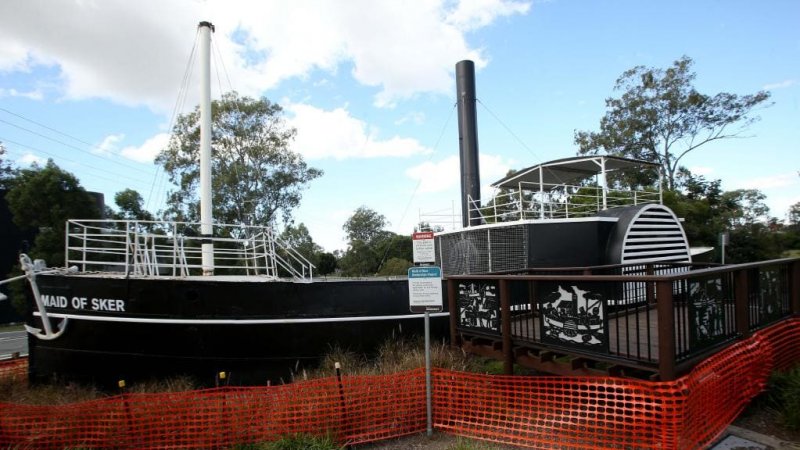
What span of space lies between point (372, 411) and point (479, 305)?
2.12 meters

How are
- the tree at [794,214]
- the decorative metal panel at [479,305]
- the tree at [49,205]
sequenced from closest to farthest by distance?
the decorative metal panel at [479,305]
the tree at [49,205]
the tree at [794,214]

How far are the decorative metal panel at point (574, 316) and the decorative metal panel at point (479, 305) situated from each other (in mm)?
892

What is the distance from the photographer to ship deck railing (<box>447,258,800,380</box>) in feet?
13.3

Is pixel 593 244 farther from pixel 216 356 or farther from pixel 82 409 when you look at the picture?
pixel 82 409

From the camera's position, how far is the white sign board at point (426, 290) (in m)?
4.40

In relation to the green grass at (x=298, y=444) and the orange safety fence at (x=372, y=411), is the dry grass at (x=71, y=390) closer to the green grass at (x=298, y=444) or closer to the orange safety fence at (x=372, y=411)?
the orange safety fence at (x=372, y=411)

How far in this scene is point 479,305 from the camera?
5.99 meters

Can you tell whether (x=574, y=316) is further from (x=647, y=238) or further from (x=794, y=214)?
(x=794, y=214)

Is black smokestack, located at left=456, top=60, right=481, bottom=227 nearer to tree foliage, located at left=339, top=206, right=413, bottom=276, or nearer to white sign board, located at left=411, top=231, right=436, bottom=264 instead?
white sign board, located at left=411, top=231, right=436, bottom=264

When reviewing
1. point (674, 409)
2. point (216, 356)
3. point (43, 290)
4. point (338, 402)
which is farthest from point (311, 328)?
point (674, 409)

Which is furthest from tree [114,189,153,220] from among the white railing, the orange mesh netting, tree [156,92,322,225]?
the orange mesh netting

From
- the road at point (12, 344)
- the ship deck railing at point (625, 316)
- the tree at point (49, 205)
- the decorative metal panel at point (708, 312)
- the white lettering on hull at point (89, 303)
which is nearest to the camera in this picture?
the ship deck railing at point (625, 316)

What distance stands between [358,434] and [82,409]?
3073 millimetres

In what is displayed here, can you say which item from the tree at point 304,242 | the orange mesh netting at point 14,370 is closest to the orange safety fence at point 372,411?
the orange mesh netting at point 14,370
